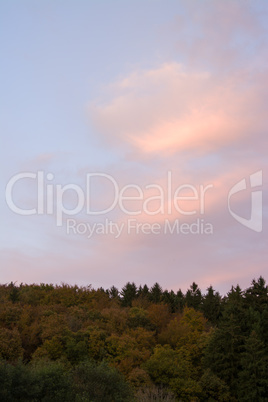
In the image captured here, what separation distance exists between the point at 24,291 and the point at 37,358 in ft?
109

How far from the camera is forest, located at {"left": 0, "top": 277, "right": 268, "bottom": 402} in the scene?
1946 inches

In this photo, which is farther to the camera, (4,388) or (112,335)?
(112,335)

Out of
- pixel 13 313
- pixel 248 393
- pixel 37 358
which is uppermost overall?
pixel 13 313

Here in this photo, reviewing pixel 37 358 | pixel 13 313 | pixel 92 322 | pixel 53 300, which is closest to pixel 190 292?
pixel 53 300

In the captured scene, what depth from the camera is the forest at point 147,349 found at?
49.4m

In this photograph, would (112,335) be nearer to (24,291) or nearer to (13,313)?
(13,313)

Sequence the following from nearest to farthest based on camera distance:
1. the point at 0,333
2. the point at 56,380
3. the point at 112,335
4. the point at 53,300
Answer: the point at 56,380 < the point at 0,333 < the point at 112,335 < the point at 53,300

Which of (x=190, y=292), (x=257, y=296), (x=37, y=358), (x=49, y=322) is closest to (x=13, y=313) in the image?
(x=49, y=322)

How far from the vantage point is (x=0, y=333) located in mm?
58656

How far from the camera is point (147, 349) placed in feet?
215

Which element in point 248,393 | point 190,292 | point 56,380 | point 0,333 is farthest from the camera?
point 190,292

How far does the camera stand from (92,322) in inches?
2709

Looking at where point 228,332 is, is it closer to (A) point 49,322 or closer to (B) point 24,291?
(A) point 49,322

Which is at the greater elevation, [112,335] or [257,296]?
[257,296]
